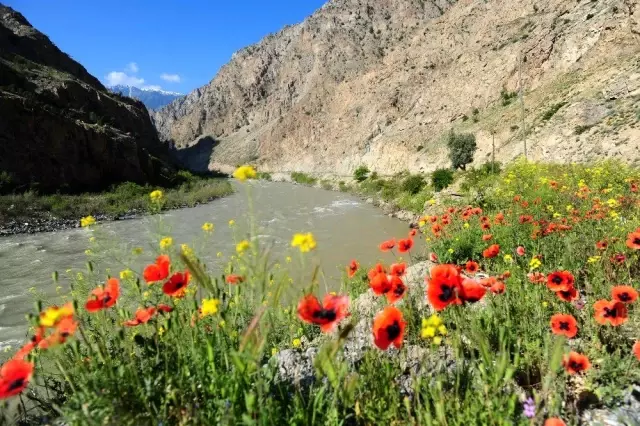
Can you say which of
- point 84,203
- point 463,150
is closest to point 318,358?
point 84,203

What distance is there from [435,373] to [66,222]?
2040cm

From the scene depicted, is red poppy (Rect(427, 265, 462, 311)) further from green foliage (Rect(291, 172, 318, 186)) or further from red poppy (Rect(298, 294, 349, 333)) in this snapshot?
green foliage (Rect(291, 172, 318, 186))

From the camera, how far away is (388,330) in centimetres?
161

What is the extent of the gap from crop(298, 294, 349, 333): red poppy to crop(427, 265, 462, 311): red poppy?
39cm

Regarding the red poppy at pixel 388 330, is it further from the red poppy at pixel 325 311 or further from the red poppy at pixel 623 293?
the red poppy at pixel 623 293

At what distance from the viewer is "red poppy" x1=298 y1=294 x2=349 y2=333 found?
154 centimetres

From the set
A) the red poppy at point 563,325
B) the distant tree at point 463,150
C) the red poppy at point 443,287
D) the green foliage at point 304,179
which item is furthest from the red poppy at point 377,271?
the green foliage at point 304,179

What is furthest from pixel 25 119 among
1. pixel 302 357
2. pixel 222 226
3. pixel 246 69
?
pixel 246 69

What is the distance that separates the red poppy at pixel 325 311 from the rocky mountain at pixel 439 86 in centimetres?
1786

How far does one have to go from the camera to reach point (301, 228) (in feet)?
52.2

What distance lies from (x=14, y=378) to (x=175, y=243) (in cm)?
274

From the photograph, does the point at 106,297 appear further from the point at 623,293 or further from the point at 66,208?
the point at 66,208

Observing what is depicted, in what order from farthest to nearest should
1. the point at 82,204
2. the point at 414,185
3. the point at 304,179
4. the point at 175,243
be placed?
the point at 304,179
the point at 414,185
the point at 82,204
the point at 175,243

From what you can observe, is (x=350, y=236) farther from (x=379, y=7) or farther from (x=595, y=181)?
(x=379, y=7)
